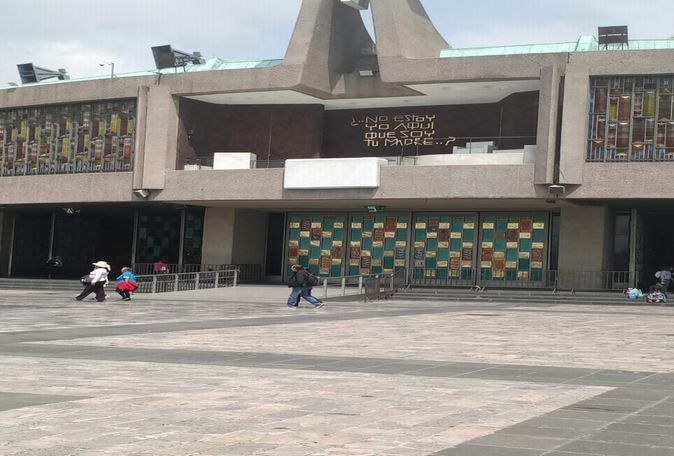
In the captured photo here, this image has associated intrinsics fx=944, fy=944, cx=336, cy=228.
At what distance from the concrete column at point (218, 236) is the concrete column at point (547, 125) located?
51.5 ft

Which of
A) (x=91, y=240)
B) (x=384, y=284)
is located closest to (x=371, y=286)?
(x=384, y=284)

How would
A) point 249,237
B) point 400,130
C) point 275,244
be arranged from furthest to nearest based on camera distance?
point 275,244
point 249,237
point 400,130

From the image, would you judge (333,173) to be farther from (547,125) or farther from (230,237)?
(547,125)

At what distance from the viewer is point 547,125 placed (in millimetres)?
34375

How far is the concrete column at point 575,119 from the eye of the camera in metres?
34.0

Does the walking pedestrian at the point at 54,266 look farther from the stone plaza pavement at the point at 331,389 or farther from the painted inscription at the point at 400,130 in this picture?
the stone plaza pavement at the point at 331,389

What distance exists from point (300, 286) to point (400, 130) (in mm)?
16717

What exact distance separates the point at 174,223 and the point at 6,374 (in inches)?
1479

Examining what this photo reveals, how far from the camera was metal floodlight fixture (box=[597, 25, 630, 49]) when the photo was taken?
1373 inches

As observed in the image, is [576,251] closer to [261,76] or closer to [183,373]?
[261,76]

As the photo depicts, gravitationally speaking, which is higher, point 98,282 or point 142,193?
point 142,193

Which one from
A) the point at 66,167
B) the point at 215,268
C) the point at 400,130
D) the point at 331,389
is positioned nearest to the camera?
the point at 331,389

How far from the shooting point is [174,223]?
47625mm

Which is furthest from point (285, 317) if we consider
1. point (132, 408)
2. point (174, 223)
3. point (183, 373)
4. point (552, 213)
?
point (174, 223)
